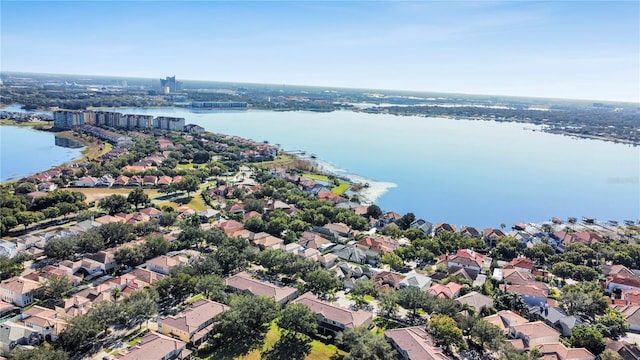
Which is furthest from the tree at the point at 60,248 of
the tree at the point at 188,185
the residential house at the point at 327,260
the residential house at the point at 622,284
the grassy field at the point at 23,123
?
the grassy field at the point at 23,123

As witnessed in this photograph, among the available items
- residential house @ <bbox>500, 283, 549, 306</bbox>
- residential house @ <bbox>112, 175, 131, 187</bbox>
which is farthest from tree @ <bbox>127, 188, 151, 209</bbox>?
residential house @ <bbox>500, 283, 549, 306</bbox>

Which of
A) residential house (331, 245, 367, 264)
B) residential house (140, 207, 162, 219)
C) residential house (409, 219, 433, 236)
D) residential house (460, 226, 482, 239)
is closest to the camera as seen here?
residential house (331, 245, 367, 264)

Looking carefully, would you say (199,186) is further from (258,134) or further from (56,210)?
(258,134)

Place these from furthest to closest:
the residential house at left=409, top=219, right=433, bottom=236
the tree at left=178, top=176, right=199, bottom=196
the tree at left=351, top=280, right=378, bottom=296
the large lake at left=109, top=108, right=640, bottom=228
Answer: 1. the large lake at left=109, top=108, right=640, bottom=228
2. the tree at left=178, top=176, right=199, bottom=196
3. the residential house at left=409, top=219, right=433, bottom=236
4. the tree at left=351, top=280, right=378, bottom=296

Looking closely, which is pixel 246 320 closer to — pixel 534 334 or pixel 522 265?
pixel 534 334

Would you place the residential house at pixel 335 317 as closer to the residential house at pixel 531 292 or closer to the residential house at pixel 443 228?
the residential house at pixel 531 292

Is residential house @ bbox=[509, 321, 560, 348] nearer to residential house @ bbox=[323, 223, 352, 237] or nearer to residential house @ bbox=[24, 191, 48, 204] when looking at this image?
residential house @ bbox=[323, 223, 352, 237]
